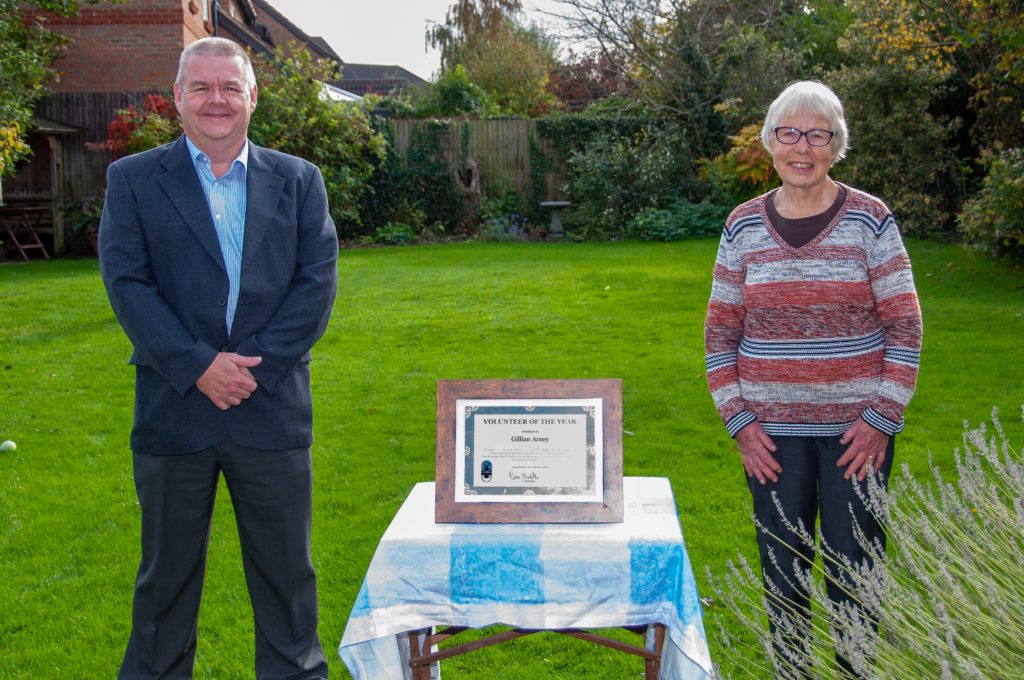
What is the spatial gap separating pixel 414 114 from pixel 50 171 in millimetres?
7173

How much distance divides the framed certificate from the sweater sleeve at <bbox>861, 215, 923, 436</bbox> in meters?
0.84

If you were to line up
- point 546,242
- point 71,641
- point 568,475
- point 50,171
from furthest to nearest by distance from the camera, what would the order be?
point 50,171, point 546,242, point 71,641, point 568,475

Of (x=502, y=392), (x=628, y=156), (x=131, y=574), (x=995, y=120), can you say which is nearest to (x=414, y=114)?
(x=628, y=156)

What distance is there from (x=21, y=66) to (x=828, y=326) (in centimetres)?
1640

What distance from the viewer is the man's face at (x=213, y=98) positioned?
10.4ft

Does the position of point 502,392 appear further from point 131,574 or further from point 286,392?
point 131,574

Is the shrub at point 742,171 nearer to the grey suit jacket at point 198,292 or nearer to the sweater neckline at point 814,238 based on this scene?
the sweater neckline at point 814,238

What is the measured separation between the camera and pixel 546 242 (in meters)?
17.2

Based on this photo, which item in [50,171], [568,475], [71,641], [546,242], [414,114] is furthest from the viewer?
[414,114]

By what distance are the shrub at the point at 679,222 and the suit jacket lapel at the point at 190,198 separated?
13507 millimetres

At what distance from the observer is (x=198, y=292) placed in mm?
3191

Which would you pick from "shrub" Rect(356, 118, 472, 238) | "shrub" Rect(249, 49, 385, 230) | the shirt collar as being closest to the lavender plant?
the shirt collar

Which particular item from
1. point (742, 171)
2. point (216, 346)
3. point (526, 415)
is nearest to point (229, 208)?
point (216, 346)

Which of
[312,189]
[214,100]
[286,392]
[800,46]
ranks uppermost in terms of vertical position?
[800,46]
